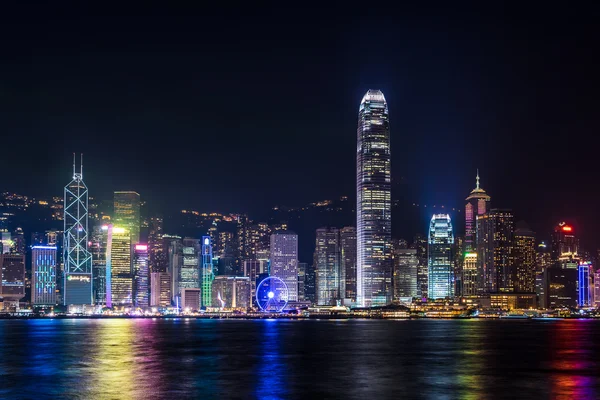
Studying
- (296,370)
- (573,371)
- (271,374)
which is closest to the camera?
(271,374)

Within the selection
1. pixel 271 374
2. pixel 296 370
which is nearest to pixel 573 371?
pixel 296 370

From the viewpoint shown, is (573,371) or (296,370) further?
(296,370)

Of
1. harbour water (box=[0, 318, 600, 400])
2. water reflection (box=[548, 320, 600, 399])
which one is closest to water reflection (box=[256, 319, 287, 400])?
harbour water (box=[0, 318, 600, 400])

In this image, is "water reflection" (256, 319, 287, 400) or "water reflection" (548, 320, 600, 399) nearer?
"water reflection" (256, 319, 287, 400)

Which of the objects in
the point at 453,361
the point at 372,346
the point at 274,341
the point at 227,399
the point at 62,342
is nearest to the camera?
the point at 227,399

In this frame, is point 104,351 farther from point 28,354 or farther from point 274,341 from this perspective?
point 274,341

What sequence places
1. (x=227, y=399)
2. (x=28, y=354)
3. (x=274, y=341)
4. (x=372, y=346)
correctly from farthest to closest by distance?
1. (x=274, y=341)
2. (x=372, y=346)
3. (x=28, y=354)
4. (x=227, y=399)

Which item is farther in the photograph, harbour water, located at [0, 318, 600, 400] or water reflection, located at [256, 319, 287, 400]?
harbour water, located at [0, 318, 600, 400]

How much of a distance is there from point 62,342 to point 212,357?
118 ft

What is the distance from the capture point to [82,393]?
59.1 metres

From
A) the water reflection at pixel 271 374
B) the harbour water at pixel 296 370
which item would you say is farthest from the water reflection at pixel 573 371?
the water reflection at pixel 271 374

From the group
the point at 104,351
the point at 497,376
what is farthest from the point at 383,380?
the point at 104,351

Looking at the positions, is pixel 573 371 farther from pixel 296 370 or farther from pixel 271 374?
pixel 271 374

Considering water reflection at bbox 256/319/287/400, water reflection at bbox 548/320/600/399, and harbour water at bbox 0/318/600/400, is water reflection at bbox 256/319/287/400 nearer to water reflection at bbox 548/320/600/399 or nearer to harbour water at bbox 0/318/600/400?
harbour water at bbox 0/318/600/400
